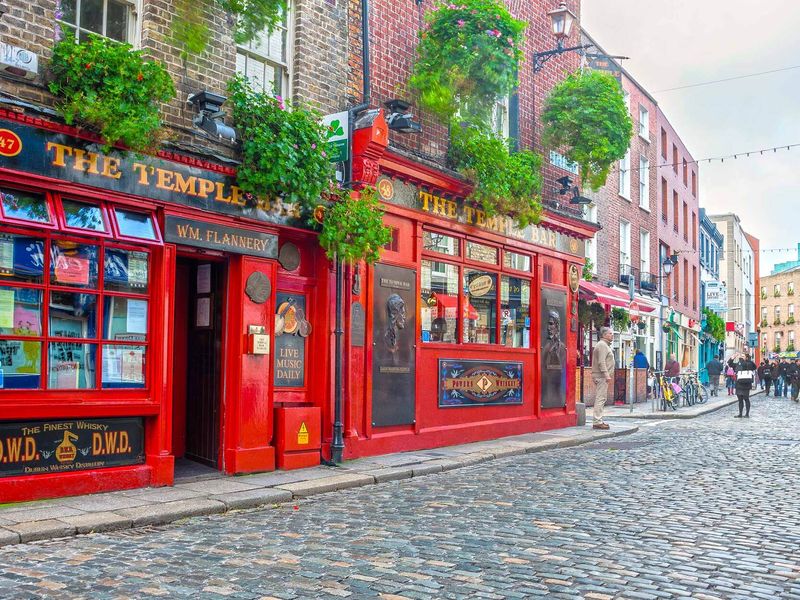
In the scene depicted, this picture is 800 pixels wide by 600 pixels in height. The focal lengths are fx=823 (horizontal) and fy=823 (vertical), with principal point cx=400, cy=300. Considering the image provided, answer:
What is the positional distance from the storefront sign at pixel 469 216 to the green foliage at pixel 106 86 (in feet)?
14.2

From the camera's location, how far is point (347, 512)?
25.3ft

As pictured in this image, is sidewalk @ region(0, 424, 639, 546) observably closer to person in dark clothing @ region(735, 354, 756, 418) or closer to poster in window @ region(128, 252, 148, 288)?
poster in window @ region(128, 252, 148, 288)

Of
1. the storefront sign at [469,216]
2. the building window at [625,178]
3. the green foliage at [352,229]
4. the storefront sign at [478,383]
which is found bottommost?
the storefront sign at [478,383]

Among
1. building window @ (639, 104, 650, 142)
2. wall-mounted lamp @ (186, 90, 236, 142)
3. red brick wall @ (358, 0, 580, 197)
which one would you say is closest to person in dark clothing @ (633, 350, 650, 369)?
building window @ (639, 104, 650, 142)

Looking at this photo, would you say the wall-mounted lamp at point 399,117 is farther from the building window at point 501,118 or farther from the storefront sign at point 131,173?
the building window at point 501,118

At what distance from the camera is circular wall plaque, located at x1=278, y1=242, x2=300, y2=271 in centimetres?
1083

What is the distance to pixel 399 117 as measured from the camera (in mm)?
12000

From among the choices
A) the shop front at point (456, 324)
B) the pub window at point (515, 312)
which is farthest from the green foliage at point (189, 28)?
the pub window at point (515, 312)

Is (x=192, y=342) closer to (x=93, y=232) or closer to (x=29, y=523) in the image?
(x=93, y=232)

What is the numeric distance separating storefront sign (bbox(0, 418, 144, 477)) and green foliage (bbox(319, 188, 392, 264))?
3.29m

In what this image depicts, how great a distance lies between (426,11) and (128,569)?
10.5m

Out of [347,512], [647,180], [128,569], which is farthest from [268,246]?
[647,180]

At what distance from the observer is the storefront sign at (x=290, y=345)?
10680mm

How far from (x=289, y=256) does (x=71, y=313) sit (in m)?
3.26
